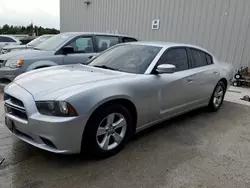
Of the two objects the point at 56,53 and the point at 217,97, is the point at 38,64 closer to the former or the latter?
the point at 56,53

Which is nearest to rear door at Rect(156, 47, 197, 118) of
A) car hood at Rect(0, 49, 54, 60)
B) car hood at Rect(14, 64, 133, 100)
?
car hood at Rect(14, 64, 133, 100)

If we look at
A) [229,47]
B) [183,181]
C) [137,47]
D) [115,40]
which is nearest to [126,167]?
[183,181]

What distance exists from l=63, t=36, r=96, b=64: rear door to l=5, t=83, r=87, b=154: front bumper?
11.0 feet

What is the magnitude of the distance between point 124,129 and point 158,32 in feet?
24.7

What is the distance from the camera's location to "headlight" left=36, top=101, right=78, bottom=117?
2377 mm

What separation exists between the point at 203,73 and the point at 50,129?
297 centimetres

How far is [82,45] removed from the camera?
618 cm

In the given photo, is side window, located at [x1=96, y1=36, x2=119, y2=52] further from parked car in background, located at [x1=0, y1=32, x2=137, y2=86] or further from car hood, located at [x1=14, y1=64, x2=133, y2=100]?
car hood, located at [x1=14, y1=64, x2=133, y2=100]

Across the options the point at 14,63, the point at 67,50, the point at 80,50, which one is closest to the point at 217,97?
the point at 80,50

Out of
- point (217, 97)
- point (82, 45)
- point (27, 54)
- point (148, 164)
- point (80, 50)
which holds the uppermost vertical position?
point (82, 45)

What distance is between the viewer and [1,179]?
235 cm

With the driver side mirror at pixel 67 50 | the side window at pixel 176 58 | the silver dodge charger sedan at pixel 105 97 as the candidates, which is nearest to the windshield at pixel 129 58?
the silver dodge charger sedan at pixel 105 97

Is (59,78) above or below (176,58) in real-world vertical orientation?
below

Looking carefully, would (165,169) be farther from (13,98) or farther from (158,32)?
(158,32)
